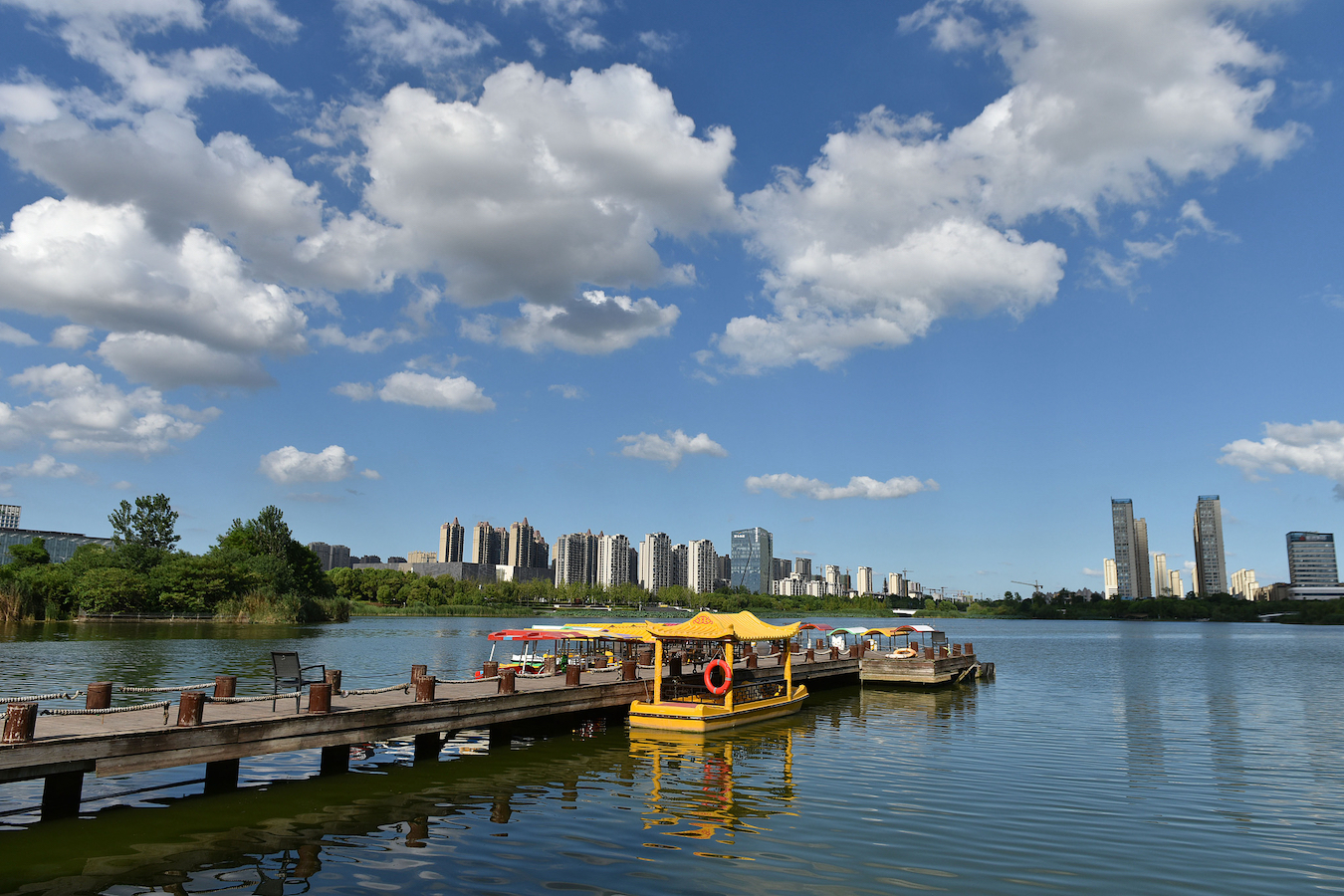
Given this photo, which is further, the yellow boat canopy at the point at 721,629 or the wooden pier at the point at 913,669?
the wooden pier at the point at 913,669

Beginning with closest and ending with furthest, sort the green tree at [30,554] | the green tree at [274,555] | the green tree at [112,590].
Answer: the green tree at [112,590] → the green tree at [274,555] → the green tree at [30,554]

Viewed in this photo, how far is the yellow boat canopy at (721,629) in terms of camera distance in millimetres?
25844

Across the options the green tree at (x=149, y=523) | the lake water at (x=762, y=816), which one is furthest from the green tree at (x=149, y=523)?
the lake water at (x=762, y=816)

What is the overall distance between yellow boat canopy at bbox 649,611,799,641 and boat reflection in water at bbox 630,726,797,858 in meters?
2.93

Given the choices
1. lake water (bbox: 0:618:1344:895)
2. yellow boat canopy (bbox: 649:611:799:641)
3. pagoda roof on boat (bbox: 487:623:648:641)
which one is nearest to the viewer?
lake water (bbox: 0:618:1344:895)

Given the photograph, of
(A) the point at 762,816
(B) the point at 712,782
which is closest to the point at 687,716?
(B) the point at 712,782

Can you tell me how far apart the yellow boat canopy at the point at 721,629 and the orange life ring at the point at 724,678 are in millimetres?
1086

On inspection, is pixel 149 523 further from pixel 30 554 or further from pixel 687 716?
A: pixel 687 716

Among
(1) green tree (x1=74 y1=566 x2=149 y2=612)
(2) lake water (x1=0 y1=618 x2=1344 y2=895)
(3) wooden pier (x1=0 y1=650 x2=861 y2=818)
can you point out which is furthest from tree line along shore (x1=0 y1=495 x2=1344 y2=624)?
(3) wooden pier (x1=0 y1=650 x2=861 y2=818)

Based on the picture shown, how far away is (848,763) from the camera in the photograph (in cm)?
2164

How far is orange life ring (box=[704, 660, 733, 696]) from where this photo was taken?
26.4 metres

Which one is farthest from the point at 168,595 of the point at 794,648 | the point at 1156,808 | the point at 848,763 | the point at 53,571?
the point at 1156,808

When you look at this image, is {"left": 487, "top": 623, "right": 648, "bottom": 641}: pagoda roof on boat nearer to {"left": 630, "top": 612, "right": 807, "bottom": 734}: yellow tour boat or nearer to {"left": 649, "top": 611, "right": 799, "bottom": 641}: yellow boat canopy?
{"left": 630, "top": 612, "right": 807, "bottom": 734}: yellow tour boat

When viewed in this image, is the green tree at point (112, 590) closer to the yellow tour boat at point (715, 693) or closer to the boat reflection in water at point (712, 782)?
the yellow tour boat at point (715, 693)
